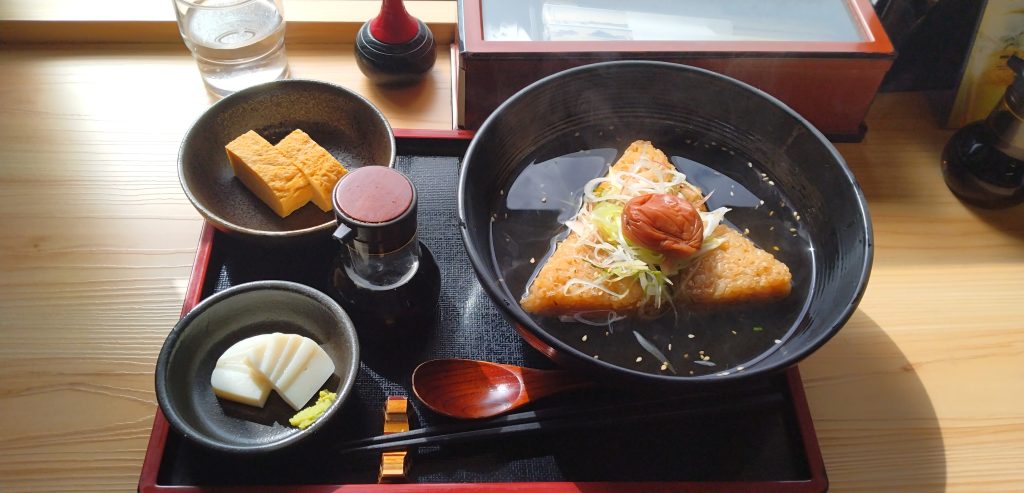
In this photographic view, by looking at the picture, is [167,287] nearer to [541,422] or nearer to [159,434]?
[159,434]

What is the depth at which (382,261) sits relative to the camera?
1375mm

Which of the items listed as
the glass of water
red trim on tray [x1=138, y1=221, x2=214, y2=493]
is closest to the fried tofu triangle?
red trim on tray [x1=138, y1=221, x2=214, y2=493]

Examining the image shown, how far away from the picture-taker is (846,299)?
4.02ft

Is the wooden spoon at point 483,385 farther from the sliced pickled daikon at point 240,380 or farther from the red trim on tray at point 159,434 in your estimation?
the red trim on tray at point 159,434

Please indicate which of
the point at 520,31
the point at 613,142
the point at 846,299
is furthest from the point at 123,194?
the point at 846,299

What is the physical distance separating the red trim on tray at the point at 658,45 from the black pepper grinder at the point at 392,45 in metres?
0.18

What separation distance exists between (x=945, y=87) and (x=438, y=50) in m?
1.41

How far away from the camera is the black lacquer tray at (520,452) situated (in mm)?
1233

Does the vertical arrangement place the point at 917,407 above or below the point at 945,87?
below

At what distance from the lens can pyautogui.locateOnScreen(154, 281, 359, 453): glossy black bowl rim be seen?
116cm

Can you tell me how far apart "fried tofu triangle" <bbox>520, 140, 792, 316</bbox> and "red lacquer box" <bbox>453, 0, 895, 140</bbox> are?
0.48 meters

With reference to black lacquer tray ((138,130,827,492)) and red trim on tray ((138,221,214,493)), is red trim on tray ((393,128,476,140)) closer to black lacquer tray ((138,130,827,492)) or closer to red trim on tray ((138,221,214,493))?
black lacquer tray ((138,130,827,492))

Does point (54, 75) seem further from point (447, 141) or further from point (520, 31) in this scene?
point (520, 31)

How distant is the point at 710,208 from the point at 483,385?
0.63 m
